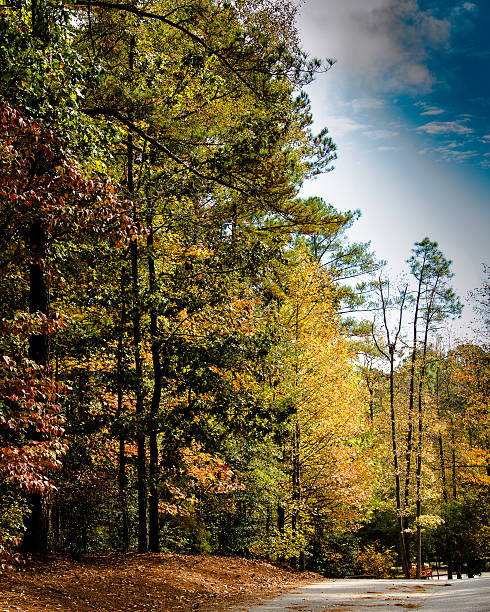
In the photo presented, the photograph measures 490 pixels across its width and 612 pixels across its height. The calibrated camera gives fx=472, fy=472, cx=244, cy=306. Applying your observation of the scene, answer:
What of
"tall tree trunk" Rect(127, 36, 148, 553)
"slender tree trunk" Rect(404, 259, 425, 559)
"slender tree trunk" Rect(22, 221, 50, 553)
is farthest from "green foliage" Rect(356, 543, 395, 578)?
"slender tree trunk" Rect(22, 221, 50, 553)

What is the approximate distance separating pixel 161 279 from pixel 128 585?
555 centimetres

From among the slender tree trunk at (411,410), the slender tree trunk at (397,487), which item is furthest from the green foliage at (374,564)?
the slender tree trunk at (411,410)

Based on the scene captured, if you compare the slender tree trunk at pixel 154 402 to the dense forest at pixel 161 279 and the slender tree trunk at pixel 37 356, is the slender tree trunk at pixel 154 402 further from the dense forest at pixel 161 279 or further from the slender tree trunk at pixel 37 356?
the slender tree trunk at pixel 37 356

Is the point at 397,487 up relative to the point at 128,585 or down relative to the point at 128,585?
down

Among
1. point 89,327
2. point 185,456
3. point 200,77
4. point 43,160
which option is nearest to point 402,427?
point 185,456

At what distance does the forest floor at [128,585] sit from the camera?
6031mm

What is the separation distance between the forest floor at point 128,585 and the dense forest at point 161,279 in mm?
753

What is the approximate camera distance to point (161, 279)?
9.92 meters

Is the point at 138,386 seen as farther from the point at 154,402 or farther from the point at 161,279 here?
the point at 161,279

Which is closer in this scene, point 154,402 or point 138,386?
point 138,386

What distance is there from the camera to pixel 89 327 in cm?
1020

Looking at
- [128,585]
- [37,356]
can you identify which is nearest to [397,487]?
[128,585]

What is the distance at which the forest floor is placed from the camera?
6.03 m

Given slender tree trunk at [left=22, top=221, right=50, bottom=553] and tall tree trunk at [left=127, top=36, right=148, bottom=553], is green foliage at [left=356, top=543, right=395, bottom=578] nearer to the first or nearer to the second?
tall tree trunk at [left=127, top=36, right=148, bottom=553]
